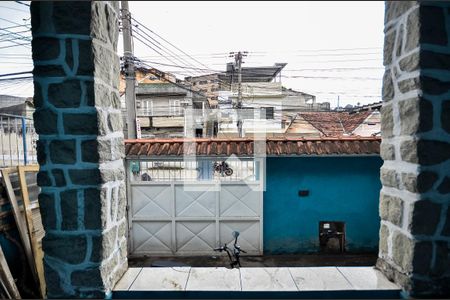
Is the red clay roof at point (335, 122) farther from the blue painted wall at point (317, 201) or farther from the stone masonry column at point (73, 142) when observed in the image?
the stone masonry column at point (73, 142)

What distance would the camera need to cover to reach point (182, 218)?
577 cm

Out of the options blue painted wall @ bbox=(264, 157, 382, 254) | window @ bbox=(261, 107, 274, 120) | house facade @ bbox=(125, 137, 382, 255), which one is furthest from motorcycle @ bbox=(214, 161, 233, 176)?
Result: window @ bbox=(261, 107, 274, 120)

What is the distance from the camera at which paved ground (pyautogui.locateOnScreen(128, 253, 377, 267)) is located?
211 inches

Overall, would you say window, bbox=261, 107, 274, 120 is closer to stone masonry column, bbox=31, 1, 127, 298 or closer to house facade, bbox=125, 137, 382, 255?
house facade, bbox=125, 137, 382, 255

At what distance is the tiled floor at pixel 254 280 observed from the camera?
48.8 inches

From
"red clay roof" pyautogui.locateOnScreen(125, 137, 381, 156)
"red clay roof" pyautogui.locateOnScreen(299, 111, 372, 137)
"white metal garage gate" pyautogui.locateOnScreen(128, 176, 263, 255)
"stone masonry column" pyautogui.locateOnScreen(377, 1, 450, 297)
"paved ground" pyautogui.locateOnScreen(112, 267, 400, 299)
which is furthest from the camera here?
"red clay roof" pyautogui.locateOnScreen(299, 111, 372, 137)

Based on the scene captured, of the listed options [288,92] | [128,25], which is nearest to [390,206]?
[128,25]

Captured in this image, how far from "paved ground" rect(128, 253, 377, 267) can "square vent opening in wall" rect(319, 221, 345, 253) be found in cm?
16

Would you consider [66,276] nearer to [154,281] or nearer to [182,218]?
[154,281]

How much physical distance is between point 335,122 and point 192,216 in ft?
37.7

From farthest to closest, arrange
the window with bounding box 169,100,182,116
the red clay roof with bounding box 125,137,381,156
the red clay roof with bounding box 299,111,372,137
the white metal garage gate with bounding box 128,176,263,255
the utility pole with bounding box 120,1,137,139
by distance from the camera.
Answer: the window with bounding box 169,100,182,116, the red clay roof with bounding box 299,111,372,137, the utility pole with bounding box 120,1,137,139, the white metal garage gate with bounding box 128,176,263,255, the red clay roof with bounding box 125,137,381,156

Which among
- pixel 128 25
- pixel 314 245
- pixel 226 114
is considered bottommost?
pixel 314 245

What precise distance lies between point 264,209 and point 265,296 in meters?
4.65

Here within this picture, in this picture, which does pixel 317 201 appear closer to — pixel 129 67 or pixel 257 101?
pixel 129 67
